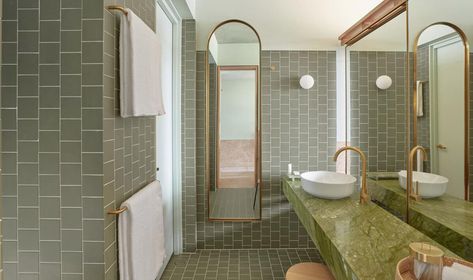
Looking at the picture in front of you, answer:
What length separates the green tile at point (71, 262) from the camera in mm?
1239

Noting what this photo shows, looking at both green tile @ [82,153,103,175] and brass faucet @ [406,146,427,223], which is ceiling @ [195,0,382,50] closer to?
brass faucet @ [406,146,427,223]

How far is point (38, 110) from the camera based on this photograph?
4.01ft

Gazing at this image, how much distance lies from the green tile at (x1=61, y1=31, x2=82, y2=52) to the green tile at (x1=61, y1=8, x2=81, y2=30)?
0.9 inches

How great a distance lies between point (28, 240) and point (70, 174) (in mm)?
344

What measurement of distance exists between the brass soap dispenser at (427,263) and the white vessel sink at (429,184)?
74cm

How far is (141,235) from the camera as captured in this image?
4.94ft

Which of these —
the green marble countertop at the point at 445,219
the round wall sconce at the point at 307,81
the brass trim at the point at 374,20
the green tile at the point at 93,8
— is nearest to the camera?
the green tile at the point at 93,8

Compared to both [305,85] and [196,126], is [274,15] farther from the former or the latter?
[196,126]

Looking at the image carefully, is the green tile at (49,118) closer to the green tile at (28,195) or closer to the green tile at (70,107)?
the green tile at (70,107)

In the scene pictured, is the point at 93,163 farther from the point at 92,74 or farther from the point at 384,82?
the point at 384,82

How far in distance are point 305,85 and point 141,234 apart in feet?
6.87

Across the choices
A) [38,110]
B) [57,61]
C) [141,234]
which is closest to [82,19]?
[57,61]

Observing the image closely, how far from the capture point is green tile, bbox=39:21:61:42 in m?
1.22

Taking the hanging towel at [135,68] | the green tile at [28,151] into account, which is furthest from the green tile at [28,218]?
the hanging towel at [135,68]
